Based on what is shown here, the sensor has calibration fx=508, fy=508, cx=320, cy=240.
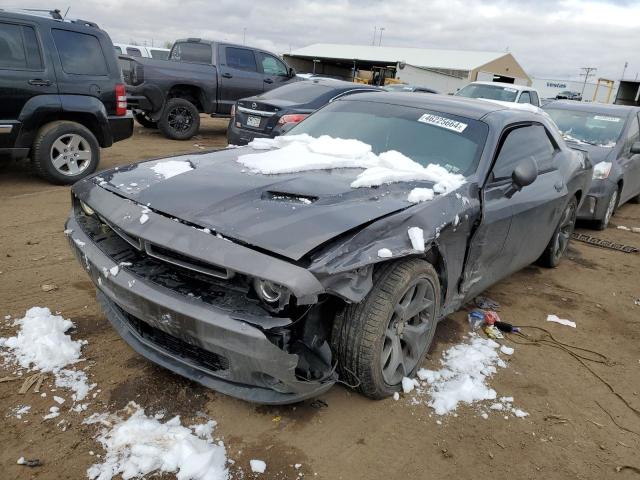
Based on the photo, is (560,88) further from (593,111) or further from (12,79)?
(12,79)

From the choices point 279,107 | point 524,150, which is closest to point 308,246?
point 524,150

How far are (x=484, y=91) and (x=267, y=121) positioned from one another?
6875 mm

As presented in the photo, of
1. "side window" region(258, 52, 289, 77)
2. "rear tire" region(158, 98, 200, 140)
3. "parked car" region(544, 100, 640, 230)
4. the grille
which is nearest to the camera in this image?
the grille

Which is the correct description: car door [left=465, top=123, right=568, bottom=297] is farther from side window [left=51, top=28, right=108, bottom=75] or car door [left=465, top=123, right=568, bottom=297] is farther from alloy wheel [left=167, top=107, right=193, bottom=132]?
alloy wheel [left=167, top=107, right=193, bottom=132]

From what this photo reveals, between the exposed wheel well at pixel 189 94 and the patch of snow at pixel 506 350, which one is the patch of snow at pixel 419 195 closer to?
the patch of snow at pixel 506 350

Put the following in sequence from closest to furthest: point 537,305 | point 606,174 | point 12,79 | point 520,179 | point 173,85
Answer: point 520,179 → point 537,305 → point 12,79 → point 606,174 → point 173,85

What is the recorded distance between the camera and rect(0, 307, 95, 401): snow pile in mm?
2795

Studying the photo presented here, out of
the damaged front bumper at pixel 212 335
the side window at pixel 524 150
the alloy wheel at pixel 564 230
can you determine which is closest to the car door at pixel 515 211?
the side window at pixel 524 150

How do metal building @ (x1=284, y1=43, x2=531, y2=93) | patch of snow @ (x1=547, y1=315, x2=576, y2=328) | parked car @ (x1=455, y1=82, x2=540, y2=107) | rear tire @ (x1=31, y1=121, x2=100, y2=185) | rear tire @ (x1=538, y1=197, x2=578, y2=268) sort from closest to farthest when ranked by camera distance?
1. patch of snow @ (x1=547, y1=315, x2=576, y2=328)
2. rear tire @ (x1=538, y1=197, x2=578, y2=268)
3. rear tire @ (x1=31, y1=121, x2=100, y2=185)
4. parked car @ (x1=455, y1=82, x2=540, y2=107)
5. metal building @ (x1=284, y1=43, x2=531, y2=93)

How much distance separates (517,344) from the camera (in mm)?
3688

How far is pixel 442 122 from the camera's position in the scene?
369 cm

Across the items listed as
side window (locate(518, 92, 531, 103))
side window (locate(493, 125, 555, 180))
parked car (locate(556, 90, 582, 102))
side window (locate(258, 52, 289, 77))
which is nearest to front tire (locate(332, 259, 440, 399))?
side window (locate(493, 125, 555, 180))

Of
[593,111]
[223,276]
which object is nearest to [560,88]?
[593,111]

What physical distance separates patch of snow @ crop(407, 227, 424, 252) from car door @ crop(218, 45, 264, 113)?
383 inches
